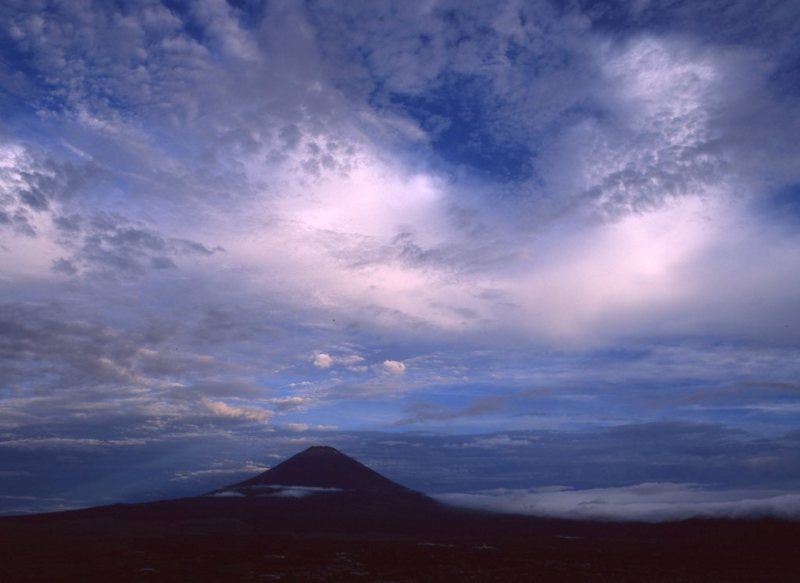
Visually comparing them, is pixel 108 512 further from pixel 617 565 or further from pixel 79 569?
pixel 617 565

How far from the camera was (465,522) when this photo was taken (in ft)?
612

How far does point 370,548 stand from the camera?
11425 centimetres

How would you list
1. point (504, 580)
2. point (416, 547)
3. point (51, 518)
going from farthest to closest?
point (51, 518), point (416, 547), point (504, 580)

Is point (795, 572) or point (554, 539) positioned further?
point (554, 539)

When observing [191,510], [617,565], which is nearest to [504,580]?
[617,565]

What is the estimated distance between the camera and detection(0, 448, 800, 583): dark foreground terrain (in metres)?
84.2

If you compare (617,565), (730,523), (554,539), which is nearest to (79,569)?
(617,565)

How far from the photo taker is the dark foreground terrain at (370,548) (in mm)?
84169

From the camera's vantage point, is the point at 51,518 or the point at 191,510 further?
the point at 191,510

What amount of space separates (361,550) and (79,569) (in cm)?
4435

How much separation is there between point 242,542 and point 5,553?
37037 millimetres

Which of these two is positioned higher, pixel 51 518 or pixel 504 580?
pixel 51 518

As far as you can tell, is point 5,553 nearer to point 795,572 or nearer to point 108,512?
point 108,512

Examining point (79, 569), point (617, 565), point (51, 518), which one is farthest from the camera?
point (51, 518)
